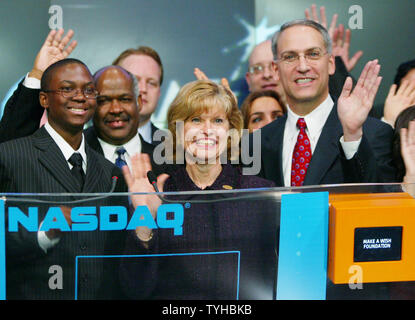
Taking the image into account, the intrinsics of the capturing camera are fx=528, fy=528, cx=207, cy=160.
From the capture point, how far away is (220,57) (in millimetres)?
3186

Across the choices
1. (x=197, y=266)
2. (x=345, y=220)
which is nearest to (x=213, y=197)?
(x=197, y=266)

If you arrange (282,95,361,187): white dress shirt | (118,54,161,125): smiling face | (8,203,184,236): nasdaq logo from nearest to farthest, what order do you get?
(8,203,184,236): nasdaq logo
(282,95,361,187): white dress shirt
(118,54,161,125): smiling face

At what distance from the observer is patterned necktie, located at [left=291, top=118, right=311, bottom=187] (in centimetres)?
279

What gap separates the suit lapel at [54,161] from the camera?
2.47 m

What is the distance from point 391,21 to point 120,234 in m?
2.35

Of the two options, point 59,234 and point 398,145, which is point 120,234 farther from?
point 398,145

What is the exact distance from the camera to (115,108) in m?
2.93

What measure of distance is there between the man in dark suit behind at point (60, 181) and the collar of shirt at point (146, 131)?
1.46 ft

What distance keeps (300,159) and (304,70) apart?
0.48 meters

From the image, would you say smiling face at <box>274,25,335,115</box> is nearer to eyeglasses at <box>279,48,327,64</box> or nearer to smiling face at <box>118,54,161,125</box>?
eyeglasses at <box>279,48,327,64</box>

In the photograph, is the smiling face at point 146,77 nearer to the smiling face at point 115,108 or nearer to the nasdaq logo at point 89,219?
the smiling face at point 115,108

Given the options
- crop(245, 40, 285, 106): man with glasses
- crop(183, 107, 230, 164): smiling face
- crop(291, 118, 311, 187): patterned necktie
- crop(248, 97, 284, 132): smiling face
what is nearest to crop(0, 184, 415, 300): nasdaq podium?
crop(183, 107, 230, 164): smiling face

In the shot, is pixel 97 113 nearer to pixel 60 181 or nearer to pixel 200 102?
pixel 60 181

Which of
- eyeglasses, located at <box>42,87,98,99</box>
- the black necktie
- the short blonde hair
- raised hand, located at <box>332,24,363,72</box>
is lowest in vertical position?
the black necktie
